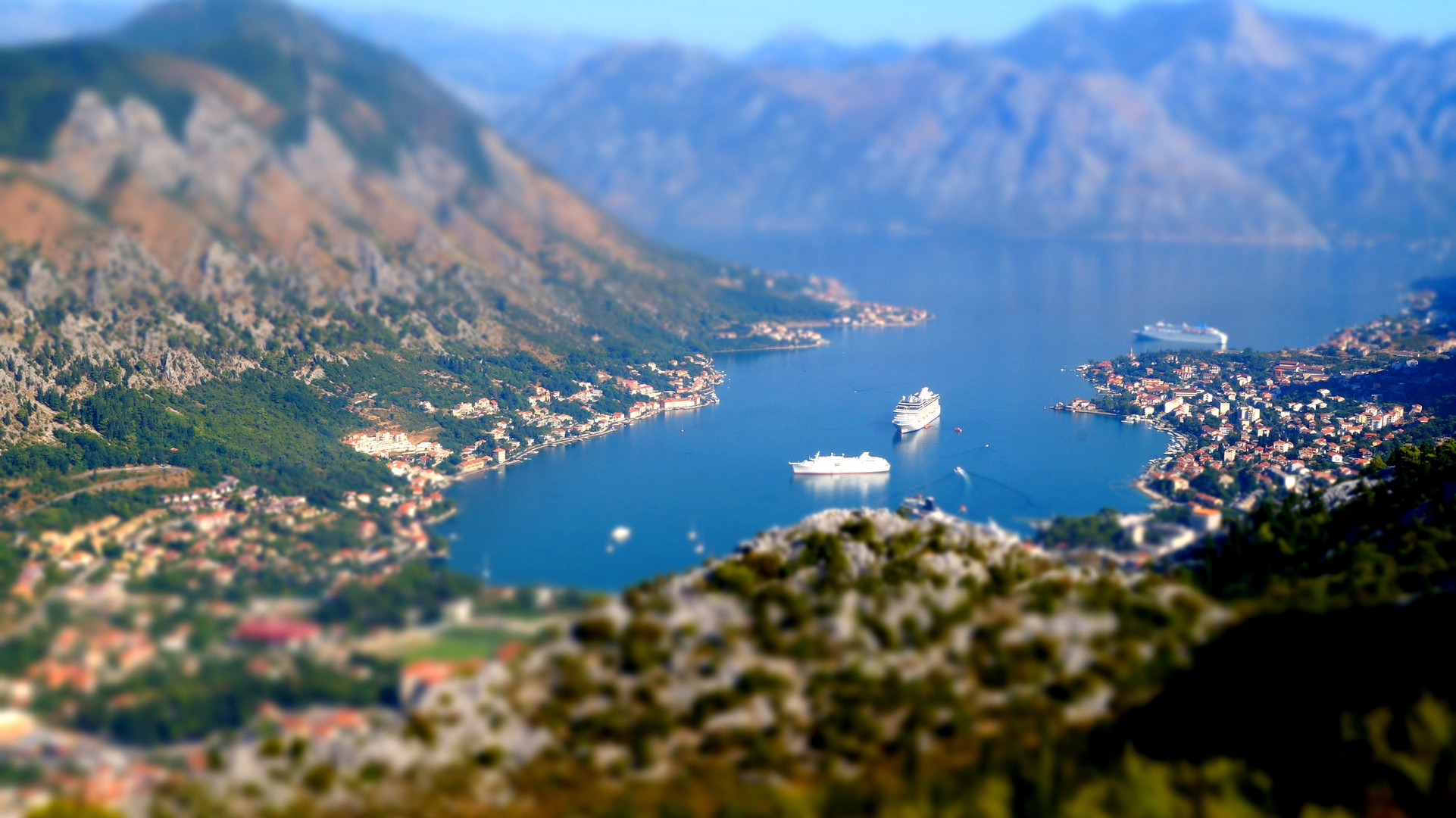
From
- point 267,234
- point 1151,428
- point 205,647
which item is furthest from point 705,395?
point 205,647

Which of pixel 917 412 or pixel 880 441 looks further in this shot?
pixel 917 412

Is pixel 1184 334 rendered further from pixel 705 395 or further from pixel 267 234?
pixel 267 234

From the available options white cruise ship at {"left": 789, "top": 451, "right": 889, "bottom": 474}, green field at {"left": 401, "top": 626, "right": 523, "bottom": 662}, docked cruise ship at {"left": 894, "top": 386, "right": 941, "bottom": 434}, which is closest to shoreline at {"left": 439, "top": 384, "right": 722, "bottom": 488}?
docked cruise ship at {"left": 894, "top": 386, "right": 941, "bottom": 434}

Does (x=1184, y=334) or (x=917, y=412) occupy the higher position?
(x=1184, y=334)

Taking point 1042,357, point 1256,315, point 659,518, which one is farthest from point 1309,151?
point 659,518

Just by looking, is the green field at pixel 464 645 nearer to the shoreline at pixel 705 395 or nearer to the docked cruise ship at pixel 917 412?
the shoreline at pixel 705 395
